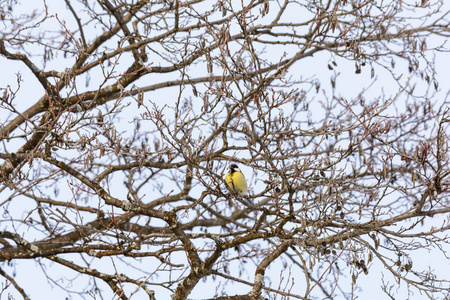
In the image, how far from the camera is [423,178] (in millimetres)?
3875

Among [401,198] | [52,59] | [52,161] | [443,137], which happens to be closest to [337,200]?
[443,137]

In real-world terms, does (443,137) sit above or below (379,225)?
above

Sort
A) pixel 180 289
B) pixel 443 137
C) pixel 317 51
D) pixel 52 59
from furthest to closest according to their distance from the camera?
A: pixel 317 51
pixel 52 59
pixel 180 289
pixel 443 137

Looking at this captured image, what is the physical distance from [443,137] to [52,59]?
5225mm

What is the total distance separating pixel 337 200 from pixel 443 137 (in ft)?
2.92

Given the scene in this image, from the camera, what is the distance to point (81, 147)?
5023mm

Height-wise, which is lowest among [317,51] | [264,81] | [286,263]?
[264,81]

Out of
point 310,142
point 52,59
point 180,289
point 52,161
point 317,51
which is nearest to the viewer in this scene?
point 180,289

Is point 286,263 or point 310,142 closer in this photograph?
point 310,142

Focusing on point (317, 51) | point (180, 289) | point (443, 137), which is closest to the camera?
point (443, 137)

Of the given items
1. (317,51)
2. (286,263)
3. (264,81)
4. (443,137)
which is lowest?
(443,137)

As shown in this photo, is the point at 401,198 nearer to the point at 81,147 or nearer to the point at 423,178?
the point at 423,178

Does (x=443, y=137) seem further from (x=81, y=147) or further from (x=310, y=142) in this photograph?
(x=310, y=142)

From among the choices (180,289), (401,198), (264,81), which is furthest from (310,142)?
(264,81)
